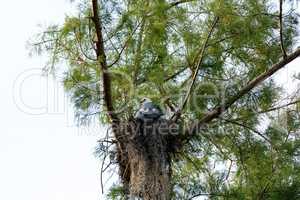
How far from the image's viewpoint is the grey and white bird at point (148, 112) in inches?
93.9

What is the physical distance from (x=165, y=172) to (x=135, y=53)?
560 millimetres

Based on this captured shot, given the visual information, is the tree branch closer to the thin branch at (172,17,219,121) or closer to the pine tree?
the pine tree

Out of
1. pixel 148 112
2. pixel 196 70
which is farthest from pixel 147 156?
pixel 196 70

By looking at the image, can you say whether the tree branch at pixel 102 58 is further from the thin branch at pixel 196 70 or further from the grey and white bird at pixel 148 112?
the thin branch at pixel 196 70

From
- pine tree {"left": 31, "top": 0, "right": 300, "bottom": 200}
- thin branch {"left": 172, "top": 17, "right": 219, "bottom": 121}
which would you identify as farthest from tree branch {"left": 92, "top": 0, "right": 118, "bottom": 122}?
thin branch {"left": 172, "top": 17, "right": 219, "bottom": 121}

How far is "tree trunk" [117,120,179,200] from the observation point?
239 cm

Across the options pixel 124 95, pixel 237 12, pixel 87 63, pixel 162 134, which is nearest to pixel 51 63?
pixel 87 63

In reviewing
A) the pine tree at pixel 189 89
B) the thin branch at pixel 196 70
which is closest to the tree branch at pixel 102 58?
the pine tree at pixel 189 89

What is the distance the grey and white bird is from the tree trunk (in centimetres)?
4

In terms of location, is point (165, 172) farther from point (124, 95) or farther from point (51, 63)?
point (51, 63)

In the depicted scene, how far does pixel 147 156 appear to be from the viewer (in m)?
2.45

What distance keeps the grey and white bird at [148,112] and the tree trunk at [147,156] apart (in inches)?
1.5

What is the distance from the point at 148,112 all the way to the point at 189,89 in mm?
202

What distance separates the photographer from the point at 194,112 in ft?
9.14
